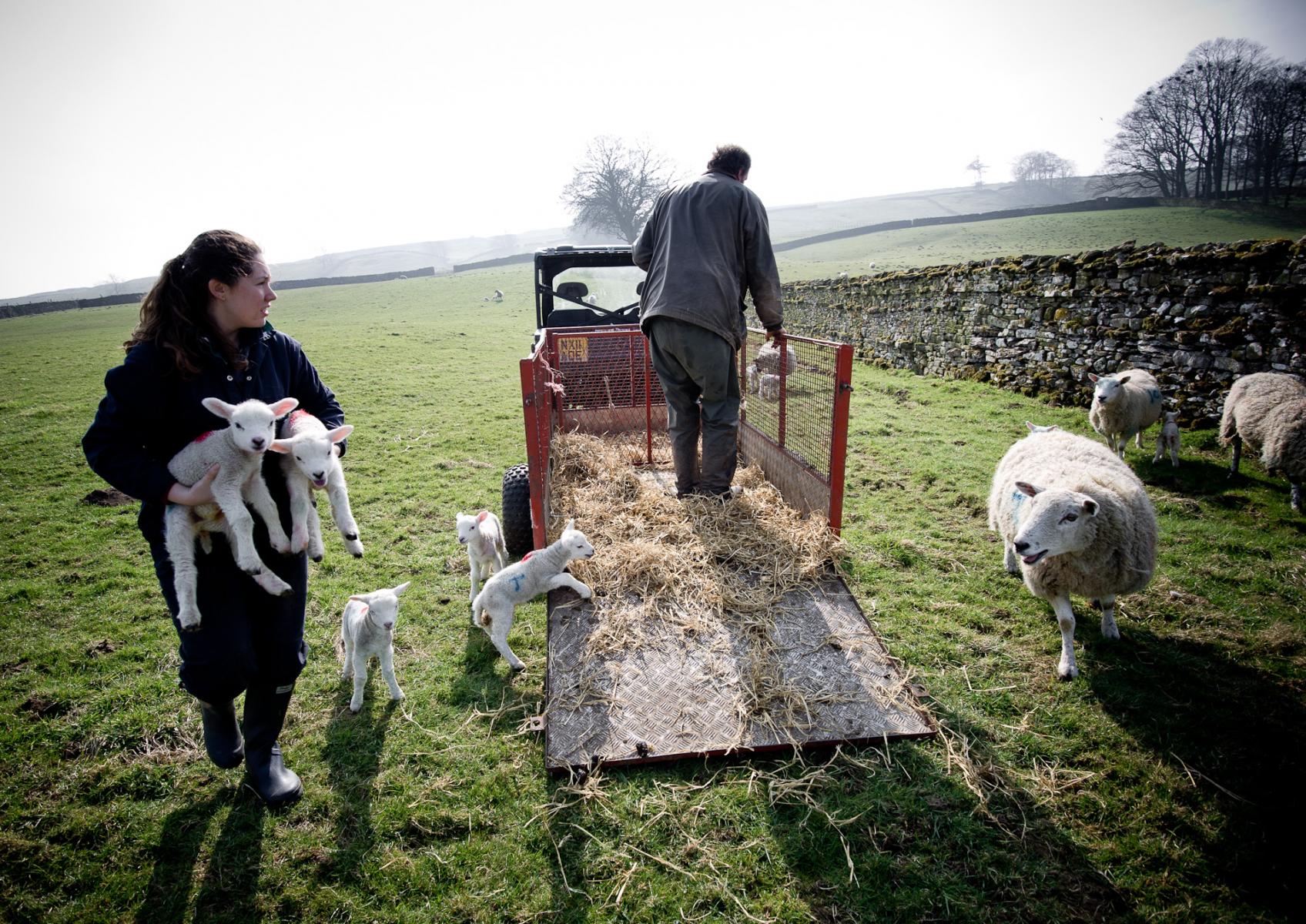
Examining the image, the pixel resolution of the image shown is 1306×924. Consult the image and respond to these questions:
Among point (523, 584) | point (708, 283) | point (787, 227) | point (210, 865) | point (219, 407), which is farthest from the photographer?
point (787, 227)

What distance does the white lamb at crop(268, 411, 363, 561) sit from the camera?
2.31 m

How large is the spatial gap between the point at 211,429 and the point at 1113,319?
10905 mm

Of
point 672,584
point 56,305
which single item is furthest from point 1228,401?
point 56,305

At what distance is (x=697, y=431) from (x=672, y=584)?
148 cm

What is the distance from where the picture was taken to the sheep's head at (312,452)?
2.29m

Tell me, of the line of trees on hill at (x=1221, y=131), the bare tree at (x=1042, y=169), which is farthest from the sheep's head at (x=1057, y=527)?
the bare tree at (x=1042, y=169)

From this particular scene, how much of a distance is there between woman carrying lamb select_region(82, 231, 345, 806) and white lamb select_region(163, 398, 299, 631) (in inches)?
2.0

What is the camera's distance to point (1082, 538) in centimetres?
335

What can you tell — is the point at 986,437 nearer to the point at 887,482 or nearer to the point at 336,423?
the point at 887,482

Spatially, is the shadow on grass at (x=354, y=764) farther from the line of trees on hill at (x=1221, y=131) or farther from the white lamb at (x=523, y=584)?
the line of trees on hill at (x=1221, y=131)

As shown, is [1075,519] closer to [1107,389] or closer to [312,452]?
[312,452]

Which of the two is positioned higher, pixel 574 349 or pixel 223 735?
pixel 574 349

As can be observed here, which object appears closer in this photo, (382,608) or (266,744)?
(266,744)

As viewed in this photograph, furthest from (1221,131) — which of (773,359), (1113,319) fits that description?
(773,359)
